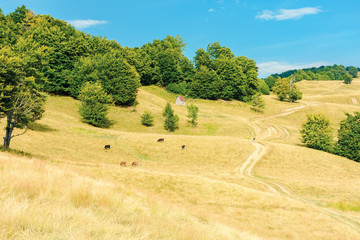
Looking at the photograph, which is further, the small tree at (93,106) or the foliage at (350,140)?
the small tree at (93,106)

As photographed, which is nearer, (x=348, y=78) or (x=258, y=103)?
(x=258, y=103)

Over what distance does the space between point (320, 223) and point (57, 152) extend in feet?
118

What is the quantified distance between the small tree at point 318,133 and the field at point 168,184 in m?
7.39

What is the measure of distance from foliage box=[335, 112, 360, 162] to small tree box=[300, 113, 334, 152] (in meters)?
2.29

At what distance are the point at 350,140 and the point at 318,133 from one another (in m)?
6.77

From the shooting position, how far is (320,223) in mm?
18781

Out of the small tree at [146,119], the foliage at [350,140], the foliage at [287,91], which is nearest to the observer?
the foliage at [350,140]

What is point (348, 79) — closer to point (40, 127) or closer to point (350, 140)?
point (350, 140)

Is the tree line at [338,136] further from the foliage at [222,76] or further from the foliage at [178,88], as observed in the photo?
the foliage at [178,88]

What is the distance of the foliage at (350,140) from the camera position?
165 ft

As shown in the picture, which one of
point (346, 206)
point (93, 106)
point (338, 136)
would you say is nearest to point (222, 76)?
point (338, 136)

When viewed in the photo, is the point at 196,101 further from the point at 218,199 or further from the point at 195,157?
the point at 218,199

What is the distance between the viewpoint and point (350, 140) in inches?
2029

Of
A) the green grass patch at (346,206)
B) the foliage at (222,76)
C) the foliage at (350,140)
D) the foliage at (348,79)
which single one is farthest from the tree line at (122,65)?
the foliage at (348,79)
